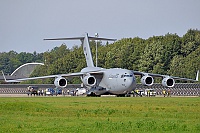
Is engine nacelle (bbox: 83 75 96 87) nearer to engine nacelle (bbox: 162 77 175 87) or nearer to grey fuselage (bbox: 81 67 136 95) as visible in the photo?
grey fuselage (bbox: 81 67 136 95)

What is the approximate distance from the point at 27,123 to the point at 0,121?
152 centimetres

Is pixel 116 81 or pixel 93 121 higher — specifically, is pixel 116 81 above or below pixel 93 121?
above

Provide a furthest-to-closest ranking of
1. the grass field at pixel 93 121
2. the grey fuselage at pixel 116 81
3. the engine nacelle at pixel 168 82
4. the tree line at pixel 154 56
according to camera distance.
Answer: the tree line at pixel 154 56 → the engine nacelle at pixel 168 82 → the grey fuselage at pixel 116 81 → the grass field at pixel 93 121

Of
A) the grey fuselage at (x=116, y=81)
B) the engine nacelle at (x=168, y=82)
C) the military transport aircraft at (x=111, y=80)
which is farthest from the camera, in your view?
the engine nacelle at (x=168, y=82)

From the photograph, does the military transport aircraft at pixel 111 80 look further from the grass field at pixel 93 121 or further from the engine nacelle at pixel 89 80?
the grass field at pixel 93 121

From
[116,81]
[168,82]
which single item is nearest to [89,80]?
[116,81]

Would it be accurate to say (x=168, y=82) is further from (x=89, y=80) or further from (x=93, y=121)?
(x=93, y=121)

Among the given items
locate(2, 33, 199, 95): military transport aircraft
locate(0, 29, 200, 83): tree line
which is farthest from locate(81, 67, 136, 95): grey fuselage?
locate(0, 29, 200, 83): tree line

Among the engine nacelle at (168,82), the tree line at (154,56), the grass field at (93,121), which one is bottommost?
the grass field at (93,121)

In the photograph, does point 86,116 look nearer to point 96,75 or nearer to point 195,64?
point 96,75

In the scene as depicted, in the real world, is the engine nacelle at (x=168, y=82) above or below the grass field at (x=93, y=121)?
above

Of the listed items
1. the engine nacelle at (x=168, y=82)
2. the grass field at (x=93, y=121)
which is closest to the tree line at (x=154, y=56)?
the engine nacelle at (x=168, y=82)

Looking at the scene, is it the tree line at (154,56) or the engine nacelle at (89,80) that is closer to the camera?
the engine nacelle at (89,80)

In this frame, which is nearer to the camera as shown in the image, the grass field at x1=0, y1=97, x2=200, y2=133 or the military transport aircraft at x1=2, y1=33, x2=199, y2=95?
the grass field at x1=0, y1=97, x2=200, y2=133
